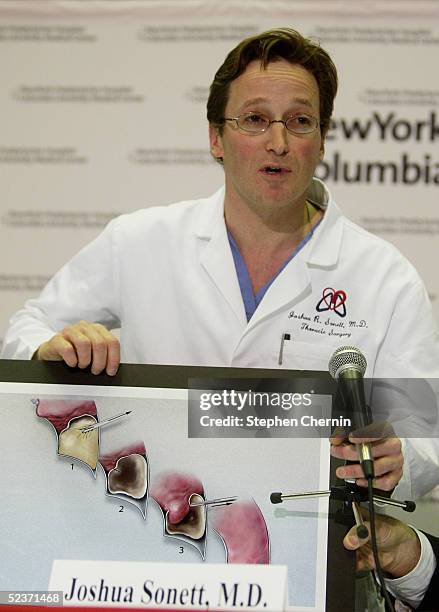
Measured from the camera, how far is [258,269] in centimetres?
189

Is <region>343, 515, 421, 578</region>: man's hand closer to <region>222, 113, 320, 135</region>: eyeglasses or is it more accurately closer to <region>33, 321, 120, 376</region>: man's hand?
<region>33, 321, 120, 376</region>: man's hand

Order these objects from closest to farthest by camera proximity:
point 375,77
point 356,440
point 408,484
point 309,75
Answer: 1. point 356,440
2. point 408,484
3. point 309,75
4. point 375,77

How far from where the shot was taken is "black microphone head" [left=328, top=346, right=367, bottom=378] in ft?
3.60

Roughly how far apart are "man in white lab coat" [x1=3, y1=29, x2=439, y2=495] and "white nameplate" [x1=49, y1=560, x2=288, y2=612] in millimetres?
608

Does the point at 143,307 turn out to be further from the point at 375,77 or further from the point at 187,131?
the point at 375,77

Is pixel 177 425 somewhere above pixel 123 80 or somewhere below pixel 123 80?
below

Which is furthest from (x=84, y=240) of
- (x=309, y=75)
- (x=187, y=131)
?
(x=309, y=75)

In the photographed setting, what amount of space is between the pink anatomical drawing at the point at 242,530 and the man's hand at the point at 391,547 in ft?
0.38

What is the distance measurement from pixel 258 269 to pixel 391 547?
84 cm

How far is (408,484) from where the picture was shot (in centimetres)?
129

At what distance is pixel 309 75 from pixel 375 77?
1016mm

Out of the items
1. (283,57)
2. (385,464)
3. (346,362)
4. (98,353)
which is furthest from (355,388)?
(283,57)

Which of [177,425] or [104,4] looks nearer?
[177,425]

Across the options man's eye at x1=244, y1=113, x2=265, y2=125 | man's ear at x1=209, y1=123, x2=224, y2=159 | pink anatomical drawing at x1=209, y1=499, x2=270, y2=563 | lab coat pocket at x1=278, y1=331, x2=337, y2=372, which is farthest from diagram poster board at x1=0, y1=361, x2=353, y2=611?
man's ear at x1=209, y1=123, x2=224, y2=159
